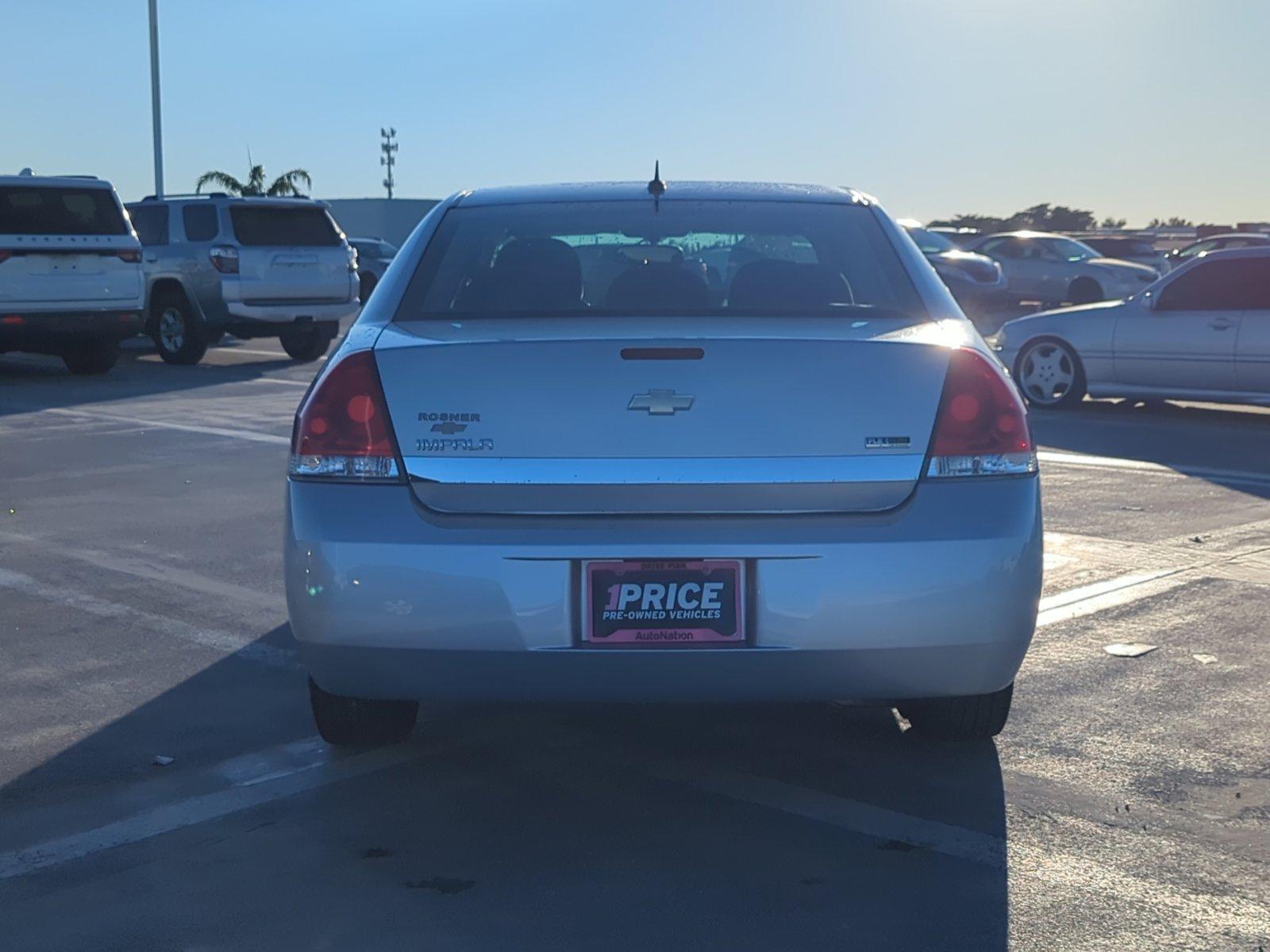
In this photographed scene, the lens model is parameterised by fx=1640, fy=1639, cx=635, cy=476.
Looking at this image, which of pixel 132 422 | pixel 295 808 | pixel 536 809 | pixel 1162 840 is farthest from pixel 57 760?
pixel 132 422

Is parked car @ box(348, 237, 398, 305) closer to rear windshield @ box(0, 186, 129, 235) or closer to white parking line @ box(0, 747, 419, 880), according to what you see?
rear windshield @ box(0, 186, 129, 235)

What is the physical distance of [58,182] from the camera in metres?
16.0

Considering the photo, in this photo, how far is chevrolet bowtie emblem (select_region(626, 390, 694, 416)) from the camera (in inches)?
148

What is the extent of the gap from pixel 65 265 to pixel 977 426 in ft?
45.3

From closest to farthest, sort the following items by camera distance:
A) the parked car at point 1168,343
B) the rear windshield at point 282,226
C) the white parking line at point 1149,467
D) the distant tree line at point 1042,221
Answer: the white parking line at point 1149,467 → the parked car at point 1168,343 → the rear windshield at point 282,226 → the distant tree line at point 1042,221

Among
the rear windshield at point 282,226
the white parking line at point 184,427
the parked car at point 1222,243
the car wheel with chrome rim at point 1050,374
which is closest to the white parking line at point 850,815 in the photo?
the white parking line at point 184,427

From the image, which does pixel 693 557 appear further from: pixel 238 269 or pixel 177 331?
pixel 177 331

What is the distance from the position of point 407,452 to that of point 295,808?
3.18 ft

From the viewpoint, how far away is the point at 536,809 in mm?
4078

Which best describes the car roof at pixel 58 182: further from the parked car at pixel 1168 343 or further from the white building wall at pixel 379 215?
the white building wall at pixel 379 215

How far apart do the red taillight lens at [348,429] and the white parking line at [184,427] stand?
7.18 m

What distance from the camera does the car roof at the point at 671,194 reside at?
4.86 meters

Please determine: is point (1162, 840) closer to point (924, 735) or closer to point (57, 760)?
point (924, 735)

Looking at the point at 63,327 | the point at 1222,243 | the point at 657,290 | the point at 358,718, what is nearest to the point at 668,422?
the point at 657,290
